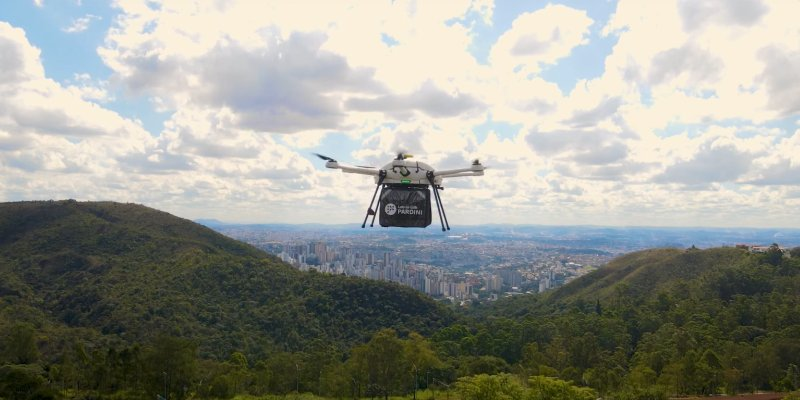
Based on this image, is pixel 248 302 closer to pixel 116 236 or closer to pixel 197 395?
pixel 116 236

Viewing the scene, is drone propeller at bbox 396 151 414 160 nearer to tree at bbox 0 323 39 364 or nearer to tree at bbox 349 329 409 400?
tree at bbox 349 329 409 400

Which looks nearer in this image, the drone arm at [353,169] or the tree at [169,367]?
the drone arm at [353,169]

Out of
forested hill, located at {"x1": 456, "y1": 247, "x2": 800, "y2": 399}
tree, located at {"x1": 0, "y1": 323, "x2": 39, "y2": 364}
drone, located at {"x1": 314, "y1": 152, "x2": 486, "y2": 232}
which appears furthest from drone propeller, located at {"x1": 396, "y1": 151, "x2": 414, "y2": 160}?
tree, located at {"x1": 0, "y1": 323, "x2": 39, "y2": 364}

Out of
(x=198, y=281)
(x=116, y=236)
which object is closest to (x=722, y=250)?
(x=198, y=281)

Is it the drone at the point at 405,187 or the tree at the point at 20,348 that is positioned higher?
the drone at the point at 405,187

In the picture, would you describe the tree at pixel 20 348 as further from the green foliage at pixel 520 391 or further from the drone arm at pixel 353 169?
the drone arm at pixel 353 169

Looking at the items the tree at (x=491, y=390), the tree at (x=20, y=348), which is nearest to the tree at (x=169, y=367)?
the tree at (x=20, y=348)

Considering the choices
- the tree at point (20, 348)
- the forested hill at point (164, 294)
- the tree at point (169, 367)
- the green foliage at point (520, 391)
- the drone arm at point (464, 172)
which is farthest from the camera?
the forested hill at point (164, 294)
